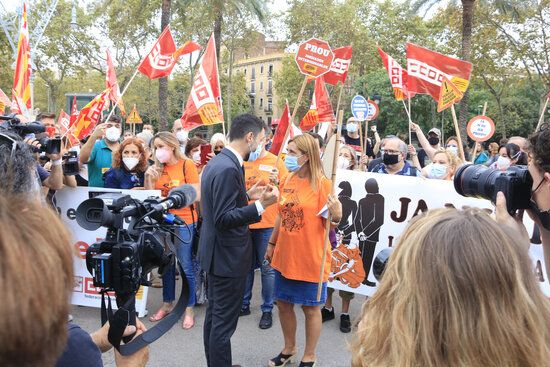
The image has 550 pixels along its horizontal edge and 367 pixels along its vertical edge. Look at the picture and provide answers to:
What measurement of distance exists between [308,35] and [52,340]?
33.8 metres

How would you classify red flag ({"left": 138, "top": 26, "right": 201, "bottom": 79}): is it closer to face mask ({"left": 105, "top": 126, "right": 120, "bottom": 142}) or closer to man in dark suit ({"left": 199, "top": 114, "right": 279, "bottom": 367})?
face mask ({"left": 105, "top": 126, "right": 120, "bottom": 142})

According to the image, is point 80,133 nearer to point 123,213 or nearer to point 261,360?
point 261,360

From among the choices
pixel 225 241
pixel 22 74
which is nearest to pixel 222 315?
pixel 225 241

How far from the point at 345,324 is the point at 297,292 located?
1.25m

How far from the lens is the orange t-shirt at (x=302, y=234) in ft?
11.6

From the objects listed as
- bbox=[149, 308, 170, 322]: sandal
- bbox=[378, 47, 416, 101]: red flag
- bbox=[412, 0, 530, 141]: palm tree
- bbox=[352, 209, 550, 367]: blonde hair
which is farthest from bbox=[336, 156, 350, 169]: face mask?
bbox=[412, 0, 530, 141]: palm tree

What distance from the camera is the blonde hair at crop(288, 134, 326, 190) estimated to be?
3609mm

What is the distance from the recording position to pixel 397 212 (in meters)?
4.55

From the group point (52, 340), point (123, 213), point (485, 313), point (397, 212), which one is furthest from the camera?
point (397, 212)

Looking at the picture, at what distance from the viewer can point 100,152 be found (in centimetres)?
546

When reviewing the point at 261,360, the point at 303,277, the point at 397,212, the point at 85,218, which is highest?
the point at 85,218

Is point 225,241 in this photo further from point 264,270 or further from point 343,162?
point 343,162

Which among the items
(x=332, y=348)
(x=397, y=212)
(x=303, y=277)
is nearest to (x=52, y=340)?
(x=303, y=277)

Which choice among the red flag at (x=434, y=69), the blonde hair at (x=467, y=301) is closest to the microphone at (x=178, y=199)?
the blonde hair at (x=467, y=301)
